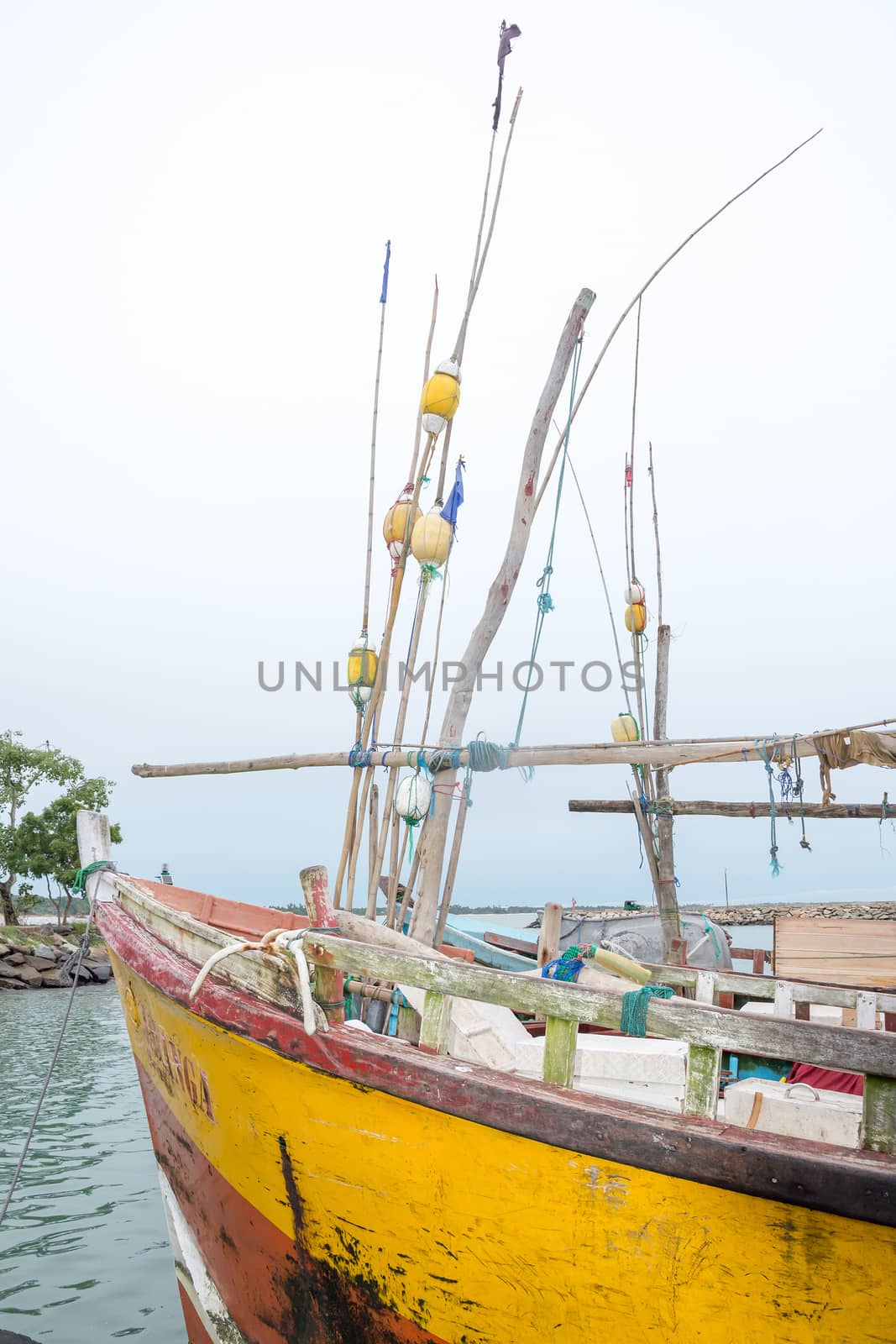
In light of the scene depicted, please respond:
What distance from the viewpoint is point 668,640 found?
11000 mm

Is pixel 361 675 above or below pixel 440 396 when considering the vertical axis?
below

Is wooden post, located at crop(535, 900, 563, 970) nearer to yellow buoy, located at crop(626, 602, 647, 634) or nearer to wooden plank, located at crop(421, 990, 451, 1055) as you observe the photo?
wooden plank, located at crop(421, 990, 451, 1055)

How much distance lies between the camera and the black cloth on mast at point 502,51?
6.68m

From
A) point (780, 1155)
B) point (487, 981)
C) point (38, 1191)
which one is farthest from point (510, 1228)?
point (38, 1191)

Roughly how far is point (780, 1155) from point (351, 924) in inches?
80.9

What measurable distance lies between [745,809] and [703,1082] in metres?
8.62

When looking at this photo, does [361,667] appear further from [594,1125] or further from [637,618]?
[637,618]

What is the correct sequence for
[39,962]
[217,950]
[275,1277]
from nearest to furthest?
[275,1277] → [217,950] → [39,962]

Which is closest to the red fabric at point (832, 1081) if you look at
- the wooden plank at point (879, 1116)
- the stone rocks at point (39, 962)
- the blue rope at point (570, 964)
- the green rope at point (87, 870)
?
the blue rope at point (570, 964)

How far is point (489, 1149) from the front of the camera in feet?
8.50

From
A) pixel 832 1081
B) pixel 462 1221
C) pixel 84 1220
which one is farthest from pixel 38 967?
pixel 462 1221

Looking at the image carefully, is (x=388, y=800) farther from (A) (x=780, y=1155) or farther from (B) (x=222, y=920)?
(A) (x=780, y=1155)

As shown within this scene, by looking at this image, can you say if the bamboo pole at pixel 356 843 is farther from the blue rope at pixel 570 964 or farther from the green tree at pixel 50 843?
the green tree at pixel 50 843

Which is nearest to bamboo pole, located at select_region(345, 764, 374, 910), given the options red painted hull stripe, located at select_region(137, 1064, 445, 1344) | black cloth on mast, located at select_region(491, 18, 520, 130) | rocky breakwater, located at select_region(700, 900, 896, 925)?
red painted hull stripe, located at select_region(137, 1064, 445, 1344)
